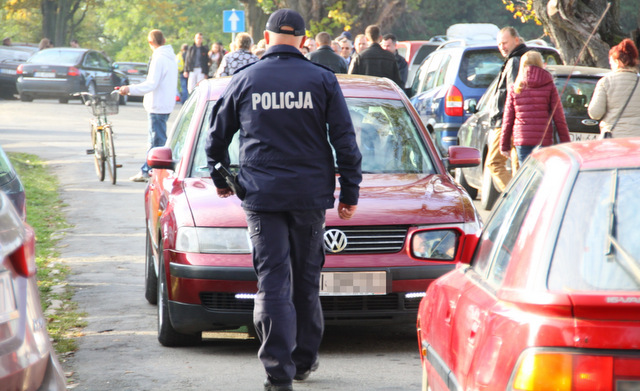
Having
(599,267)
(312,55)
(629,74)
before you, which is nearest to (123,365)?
(599,267)

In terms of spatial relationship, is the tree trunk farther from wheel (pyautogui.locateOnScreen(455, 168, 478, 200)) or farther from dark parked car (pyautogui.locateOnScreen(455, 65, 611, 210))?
dark parked car (pyautogui.locateOnScreen(455, 65, 611, 210))

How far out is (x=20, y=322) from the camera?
3.37 m

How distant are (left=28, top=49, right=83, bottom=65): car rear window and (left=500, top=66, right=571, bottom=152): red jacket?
25261mm

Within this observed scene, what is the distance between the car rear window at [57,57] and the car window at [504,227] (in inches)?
1218

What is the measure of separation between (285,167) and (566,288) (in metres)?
2.41

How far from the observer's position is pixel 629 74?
31.4 feet

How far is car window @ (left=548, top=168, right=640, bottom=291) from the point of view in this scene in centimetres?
288

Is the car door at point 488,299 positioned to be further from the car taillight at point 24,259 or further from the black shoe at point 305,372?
the black shoe at point 305,372

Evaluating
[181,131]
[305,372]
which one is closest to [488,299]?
[305,372]

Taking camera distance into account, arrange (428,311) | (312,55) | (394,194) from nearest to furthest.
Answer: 1. (428,311)
2. (394,194)
3. (312,55)

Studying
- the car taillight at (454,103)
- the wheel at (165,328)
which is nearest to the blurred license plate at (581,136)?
the car taillight at (454,103)

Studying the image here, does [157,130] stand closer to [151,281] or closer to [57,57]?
[151,281]

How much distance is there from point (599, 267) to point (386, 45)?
594 inches

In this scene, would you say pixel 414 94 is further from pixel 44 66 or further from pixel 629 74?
pixel 44 66
